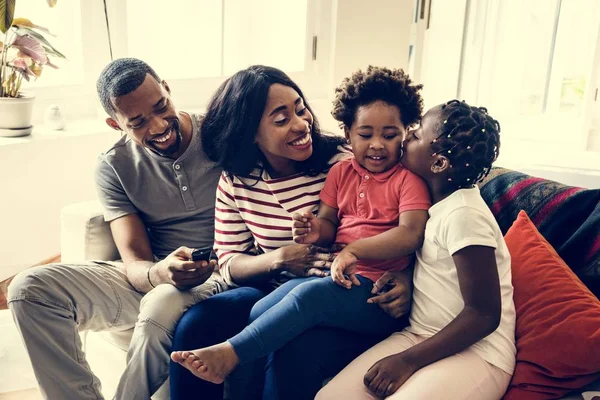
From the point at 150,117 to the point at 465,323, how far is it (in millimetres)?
990

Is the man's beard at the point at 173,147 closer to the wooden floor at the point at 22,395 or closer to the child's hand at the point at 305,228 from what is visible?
the child's hand at the point at 305,228

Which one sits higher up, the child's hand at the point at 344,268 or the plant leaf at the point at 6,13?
the plant leaf at the point at 6,13

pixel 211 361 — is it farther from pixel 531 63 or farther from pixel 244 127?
pixel 531 63

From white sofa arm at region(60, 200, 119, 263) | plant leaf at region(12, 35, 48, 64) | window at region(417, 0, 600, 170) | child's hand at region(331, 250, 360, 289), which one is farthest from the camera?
window at region(417, 0, 600, 170)

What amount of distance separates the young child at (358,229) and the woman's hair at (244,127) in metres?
0.11

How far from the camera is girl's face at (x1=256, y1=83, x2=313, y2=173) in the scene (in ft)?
5.40

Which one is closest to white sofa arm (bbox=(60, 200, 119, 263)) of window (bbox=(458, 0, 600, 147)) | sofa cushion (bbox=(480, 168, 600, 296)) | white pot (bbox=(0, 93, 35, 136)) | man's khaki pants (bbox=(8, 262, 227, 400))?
man's khaki pants (bbox=(8, 262, 227, 400))

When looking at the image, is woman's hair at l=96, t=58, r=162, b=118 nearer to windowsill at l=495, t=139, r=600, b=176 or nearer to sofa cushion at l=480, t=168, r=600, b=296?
sofa cushion at l=480, t=168, r=600, b=296

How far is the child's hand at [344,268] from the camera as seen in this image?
141 centimetres

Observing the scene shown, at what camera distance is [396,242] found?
1439mm

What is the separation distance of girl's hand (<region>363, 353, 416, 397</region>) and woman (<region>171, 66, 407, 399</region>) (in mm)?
140

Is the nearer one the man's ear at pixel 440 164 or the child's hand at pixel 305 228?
the man's ear at pixel 440 164

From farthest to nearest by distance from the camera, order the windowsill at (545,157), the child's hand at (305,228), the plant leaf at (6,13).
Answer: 1. the windowsill at (545,157)
2. the plant leaf at (6,13)
3. the child's hand at (305,228)

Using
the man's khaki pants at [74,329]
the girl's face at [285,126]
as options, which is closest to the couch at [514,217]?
the man's khaki pants at [74,329]
